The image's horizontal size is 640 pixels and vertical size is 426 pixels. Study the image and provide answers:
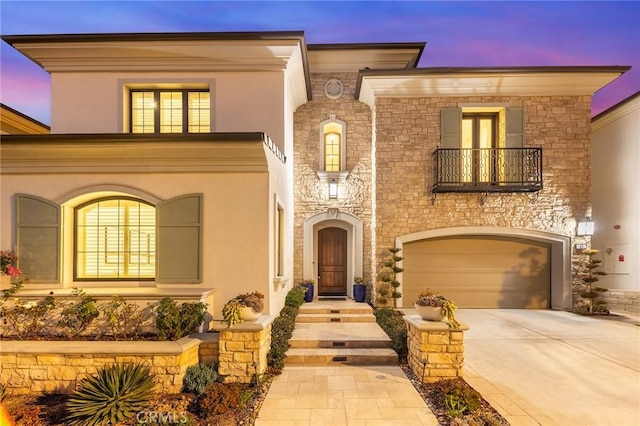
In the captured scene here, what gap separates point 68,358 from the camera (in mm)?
5379

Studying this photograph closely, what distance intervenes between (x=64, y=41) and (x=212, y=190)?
6083mm

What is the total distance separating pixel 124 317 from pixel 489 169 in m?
10.5

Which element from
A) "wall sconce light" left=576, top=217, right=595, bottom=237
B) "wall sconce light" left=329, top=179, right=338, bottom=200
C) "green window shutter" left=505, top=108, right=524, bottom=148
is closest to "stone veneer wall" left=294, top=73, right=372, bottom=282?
"wall sconce light" left=329, top=179, right=338, bottom=200

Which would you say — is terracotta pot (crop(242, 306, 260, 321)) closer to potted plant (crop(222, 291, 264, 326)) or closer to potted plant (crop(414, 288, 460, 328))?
potted plant (crop(222, 291, 264, 326))

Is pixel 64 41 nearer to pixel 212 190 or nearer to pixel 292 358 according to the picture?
pixel 212 190

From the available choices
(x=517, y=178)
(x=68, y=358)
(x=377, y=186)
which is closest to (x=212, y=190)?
(x=68, y=358)

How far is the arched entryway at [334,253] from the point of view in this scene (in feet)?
39.0

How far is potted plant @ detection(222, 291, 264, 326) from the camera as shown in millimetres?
5617

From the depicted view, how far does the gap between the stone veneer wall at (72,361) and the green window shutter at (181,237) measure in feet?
5.73

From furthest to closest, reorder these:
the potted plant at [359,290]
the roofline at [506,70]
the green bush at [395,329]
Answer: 1. the potted plant at [359,290]
2. the roofline at [506,70]
3. the green bush at [395,329]

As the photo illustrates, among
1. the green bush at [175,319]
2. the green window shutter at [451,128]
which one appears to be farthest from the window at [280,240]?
the green window shutter at [451,128]

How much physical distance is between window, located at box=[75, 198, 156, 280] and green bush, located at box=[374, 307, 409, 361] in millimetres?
5119

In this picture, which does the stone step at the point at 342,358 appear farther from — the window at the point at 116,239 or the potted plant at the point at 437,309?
the window at the point at 116,239

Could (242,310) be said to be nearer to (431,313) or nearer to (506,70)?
(431,313)
